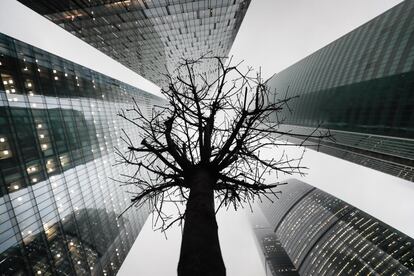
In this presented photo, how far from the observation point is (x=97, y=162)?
38562 millimetres

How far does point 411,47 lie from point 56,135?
Result: 219ft

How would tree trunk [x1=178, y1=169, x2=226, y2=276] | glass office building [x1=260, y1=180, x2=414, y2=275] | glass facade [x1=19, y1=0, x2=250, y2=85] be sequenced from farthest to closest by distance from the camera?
glass office building [x1=260, y1=180, x2=414, y2=275] → glass facade [x1=19, y1=0, x2=250, y2=85] → tree trunk [x1=178, y1=169, x2=226, y2=276]

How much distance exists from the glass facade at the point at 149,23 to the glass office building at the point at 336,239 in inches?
4020

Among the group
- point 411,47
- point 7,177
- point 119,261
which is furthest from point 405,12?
point 119,261

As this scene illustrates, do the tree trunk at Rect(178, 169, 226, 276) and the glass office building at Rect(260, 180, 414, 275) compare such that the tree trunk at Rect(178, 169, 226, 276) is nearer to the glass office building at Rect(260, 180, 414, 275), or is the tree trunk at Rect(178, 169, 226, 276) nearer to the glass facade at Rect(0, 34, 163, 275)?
the glass facade at Rect(0, 34, 163, 275)

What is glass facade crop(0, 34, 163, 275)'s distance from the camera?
2169cm

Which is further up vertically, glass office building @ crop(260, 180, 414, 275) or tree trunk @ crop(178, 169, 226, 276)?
tree trunk @ crop(178, 169, 226, 276)

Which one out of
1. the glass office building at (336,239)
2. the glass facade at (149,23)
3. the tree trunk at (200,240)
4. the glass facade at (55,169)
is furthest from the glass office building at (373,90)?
the tree trunk at (200,240)

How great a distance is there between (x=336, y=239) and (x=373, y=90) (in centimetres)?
8919

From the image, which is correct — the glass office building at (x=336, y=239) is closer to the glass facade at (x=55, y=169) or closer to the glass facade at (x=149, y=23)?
the glass facade at (x=55, y=169)

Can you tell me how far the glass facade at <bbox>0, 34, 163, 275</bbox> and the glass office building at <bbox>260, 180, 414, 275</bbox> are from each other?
329ft

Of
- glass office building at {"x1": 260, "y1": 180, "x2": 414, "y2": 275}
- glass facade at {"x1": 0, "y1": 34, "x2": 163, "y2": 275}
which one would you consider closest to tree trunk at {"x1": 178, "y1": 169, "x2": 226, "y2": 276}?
glass facade at {"x1": 0, "y1": 34, "x2": 163, "y2": 275}

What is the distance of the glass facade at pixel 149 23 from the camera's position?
29141mm

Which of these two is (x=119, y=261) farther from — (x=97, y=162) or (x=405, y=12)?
(x=405, y=12)
